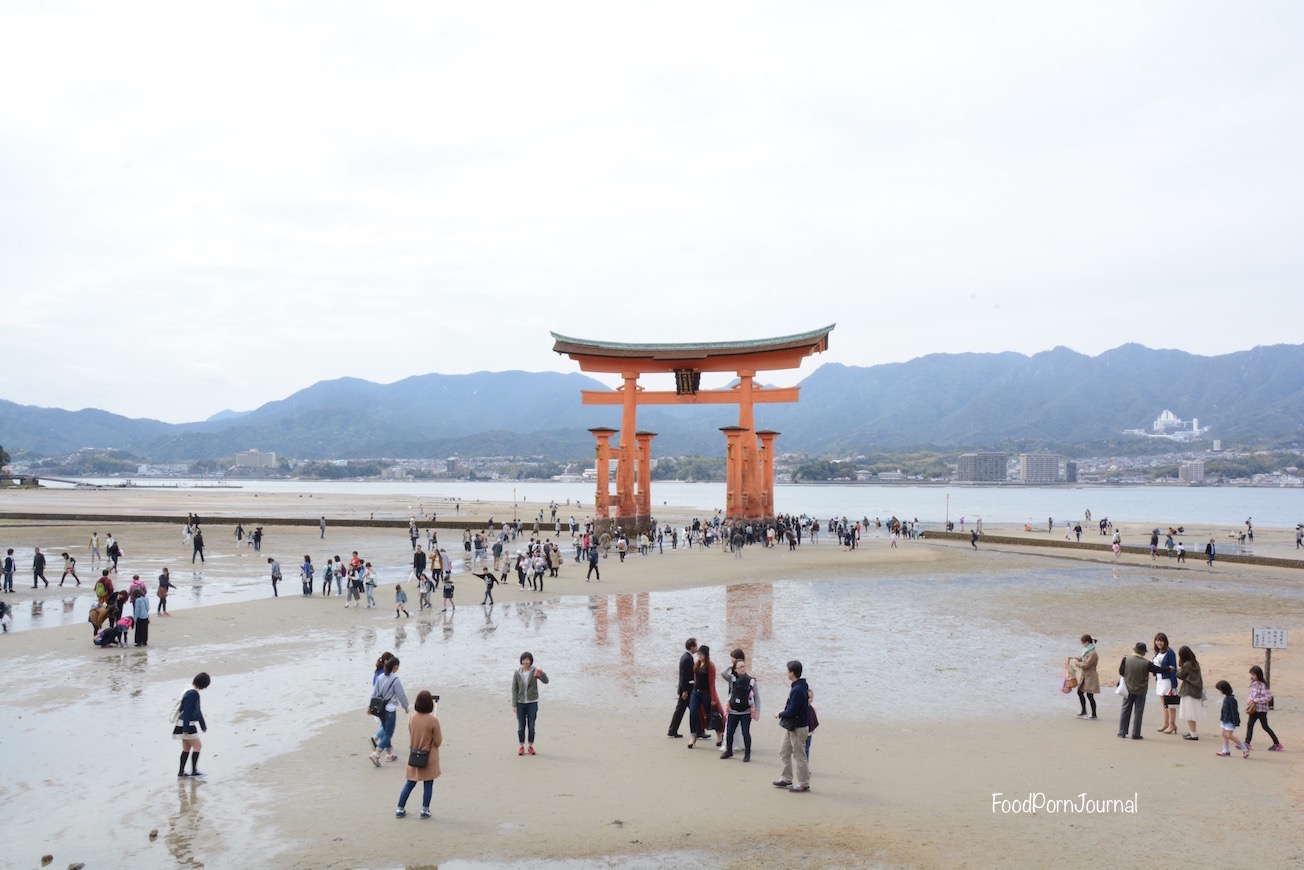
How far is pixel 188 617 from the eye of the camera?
18.9 m

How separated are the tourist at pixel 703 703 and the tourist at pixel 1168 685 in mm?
5752

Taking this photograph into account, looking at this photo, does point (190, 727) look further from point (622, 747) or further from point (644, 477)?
point (644, 477)

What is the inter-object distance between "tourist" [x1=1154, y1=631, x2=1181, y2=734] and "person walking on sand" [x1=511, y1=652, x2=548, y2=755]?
7889 mm

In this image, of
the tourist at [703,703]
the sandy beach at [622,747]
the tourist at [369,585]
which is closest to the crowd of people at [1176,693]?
the sandy beach at [622,747]

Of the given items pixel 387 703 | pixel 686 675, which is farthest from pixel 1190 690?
pixel 387 703

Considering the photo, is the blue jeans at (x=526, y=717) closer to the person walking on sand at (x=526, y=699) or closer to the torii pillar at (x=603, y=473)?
the person walking on sand at (x=526, y=699)

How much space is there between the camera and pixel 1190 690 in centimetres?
1015

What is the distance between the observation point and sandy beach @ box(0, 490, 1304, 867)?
7023 millimetres

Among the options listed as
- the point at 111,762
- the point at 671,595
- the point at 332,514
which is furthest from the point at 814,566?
the point at 332,514

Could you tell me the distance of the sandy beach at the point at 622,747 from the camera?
7023 millimetres

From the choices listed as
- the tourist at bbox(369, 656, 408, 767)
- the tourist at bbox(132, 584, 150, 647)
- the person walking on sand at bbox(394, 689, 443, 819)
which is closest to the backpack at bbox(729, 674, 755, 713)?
the person walking on sand at bbox(394, 689, 443, 819)

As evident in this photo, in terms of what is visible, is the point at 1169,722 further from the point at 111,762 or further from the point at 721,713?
the point at 111,762

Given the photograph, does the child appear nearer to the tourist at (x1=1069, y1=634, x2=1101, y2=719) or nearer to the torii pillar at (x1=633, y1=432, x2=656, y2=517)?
the tourist at (x1=1069, y1=634, x2=1101, y2=719)

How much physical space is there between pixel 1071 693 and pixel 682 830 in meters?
8.21
